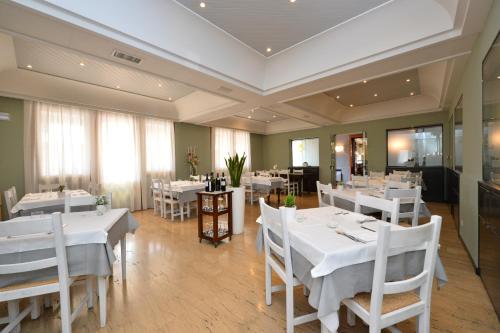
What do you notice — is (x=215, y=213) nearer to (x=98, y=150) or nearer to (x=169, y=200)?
(x=169, y=200)

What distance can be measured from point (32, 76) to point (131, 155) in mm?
2678

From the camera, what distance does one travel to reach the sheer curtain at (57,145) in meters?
4.93

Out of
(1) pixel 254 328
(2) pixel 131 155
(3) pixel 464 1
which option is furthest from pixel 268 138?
(1) pixel 254 328

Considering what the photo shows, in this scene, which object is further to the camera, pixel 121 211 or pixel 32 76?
pixel 32 76

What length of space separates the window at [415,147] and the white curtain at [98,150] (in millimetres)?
7701

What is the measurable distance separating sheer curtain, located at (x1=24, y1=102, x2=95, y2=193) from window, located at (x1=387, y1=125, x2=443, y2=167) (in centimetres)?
948

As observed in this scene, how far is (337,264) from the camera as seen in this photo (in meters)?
1.23

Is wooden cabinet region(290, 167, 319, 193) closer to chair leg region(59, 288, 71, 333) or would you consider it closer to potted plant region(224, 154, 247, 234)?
potted plant region(224, 154, 247, 234)

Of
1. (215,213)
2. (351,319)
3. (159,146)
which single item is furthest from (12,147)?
(351,319)

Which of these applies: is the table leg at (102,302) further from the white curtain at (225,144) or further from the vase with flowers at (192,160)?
the white curtain at (225,144)

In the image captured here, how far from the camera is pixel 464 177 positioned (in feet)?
10.7

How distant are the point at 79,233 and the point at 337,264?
185 cm

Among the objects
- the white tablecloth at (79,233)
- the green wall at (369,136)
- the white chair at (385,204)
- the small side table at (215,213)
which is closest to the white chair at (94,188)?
the small side table at (215,213)

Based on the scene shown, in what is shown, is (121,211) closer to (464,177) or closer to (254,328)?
(254,328)
